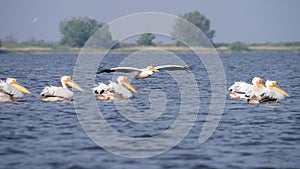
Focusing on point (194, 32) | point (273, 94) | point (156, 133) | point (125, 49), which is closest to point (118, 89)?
point (273, 94)

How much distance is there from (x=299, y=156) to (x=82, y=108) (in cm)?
979

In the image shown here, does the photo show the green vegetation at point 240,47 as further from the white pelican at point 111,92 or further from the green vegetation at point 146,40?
the white pelican at point 111,92

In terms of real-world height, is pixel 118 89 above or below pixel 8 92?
below

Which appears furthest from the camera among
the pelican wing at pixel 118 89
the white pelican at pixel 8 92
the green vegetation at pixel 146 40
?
the green vegetation at pixel 146 40

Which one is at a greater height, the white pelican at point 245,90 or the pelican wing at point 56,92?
the pelican wing at point 56,92

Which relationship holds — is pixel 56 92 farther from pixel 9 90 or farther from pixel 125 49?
pixel 125 49

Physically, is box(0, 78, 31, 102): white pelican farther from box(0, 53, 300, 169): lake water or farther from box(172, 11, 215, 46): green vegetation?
box(172, 11, 215, 46): green vegetation

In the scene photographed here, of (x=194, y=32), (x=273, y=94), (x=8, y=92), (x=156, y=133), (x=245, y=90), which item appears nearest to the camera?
(x=156, y=133)

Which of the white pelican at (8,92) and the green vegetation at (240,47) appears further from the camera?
the green vegetation at (240,47)

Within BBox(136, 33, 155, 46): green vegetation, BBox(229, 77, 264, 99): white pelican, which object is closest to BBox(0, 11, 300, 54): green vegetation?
BBox(136, 33, 155, 46): green vegetation

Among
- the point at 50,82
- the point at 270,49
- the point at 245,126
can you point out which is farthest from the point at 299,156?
the point at 270,49

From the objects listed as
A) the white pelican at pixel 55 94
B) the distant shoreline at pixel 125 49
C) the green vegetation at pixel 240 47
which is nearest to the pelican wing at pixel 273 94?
the white pelican at pixel 55 94

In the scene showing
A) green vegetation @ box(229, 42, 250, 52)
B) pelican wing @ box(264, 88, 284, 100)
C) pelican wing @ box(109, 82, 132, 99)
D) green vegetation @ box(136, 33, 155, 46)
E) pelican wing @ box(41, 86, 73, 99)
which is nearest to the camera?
pelican wing @ box(41, 86, 73, 99)

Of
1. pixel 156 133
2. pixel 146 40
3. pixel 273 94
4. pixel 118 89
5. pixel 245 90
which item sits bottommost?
pixel 156 133
